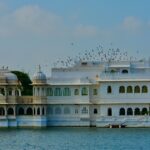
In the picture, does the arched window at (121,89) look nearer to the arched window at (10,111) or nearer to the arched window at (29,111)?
the arched window at (29,111)

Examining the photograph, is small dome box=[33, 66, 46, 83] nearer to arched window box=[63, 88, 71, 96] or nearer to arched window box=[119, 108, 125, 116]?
arched window box=[63, 88, 71, 96]

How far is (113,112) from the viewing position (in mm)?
63250

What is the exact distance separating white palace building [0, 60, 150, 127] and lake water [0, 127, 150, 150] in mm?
3617

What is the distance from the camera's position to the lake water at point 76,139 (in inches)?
1730

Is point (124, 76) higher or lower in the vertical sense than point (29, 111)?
higher

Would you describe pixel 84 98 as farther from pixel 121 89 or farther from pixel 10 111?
pixel 10 111

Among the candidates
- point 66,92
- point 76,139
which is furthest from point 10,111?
point 76,139

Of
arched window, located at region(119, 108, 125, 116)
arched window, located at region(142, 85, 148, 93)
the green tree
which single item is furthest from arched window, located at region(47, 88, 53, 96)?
the green tree

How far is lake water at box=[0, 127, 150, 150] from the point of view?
1730 inches

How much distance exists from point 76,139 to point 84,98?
15571mm

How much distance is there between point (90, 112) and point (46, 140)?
15961 millimetres

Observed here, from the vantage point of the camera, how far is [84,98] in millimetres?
64375

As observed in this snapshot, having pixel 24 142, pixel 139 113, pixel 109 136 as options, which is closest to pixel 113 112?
pixel 139 113

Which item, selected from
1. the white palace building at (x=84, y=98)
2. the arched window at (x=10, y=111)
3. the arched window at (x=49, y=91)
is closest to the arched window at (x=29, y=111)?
the white palace building at (x=84, y=98)
